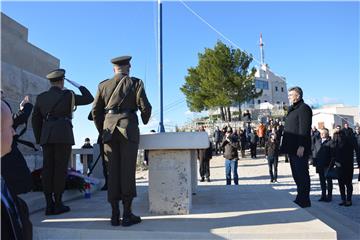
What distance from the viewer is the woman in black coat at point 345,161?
31.2 feet

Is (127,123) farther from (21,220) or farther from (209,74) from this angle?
(209,74)

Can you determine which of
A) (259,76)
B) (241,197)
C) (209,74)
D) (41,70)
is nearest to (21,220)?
(241,197)

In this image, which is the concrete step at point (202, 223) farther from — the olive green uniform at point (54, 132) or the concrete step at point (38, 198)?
the olive green uniform at point (54, 132)

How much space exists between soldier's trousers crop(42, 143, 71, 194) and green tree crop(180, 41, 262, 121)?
127 feet

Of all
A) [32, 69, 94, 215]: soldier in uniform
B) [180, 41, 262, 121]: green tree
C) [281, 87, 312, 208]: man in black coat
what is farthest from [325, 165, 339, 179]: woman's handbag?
[180, 41, 262, 121]: green tree

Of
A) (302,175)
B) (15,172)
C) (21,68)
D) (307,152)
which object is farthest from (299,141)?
(21,68)

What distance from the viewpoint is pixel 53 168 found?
5402 mm

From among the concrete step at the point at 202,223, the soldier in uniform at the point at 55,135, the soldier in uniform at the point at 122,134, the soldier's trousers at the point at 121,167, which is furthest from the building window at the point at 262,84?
the soldier's trousers at the point at 121,167

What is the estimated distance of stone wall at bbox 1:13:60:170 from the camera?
23.2 feet

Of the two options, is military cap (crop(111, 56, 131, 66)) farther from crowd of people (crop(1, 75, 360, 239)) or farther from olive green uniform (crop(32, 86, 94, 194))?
olive green uniform (crop(32, 86, 94, 194))

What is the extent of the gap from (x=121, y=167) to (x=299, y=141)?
2.85 meters

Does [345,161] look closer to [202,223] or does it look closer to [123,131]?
[202,223]

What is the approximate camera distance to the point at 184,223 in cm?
466

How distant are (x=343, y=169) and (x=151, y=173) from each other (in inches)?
226
